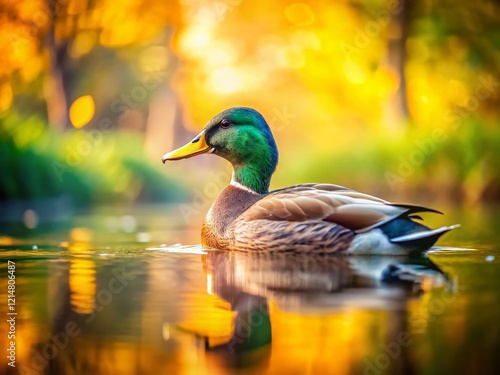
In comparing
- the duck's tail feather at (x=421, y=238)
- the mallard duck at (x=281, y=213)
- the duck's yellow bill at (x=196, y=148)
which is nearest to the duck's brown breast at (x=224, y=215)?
the mallard duck at (x=281, y=213)

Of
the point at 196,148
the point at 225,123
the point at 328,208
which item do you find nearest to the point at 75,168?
the point at 196,148

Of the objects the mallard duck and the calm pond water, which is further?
the mallard duck

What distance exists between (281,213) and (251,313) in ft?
8.11

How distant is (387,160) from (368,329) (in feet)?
43.9

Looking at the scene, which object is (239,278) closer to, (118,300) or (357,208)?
(118,300)

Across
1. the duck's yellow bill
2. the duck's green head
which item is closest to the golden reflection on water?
the duck's green head

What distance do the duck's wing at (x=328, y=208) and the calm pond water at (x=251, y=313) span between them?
0.27 meters

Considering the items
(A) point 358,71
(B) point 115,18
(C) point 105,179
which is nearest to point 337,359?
(C) point 105,179

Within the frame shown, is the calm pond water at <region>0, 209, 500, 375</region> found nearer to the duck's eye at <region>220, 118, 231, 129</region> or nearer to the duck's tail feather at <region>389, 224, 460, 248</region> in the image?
the duck's tail feather at <region>389, 224, 460, 248</region>

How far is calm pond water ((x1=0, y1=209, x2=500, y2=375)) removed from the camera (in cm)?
274

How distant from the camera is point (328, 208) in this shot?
5852 mm

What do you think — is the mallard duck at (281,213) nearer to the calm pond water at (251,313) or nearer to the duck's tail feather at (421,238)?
the duck's tail feather at (421,238)

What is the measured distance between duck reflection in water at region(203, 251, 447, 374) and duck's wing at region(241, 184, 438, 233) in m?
0.26

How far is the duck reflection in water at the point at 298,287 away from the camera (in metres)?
3.02
